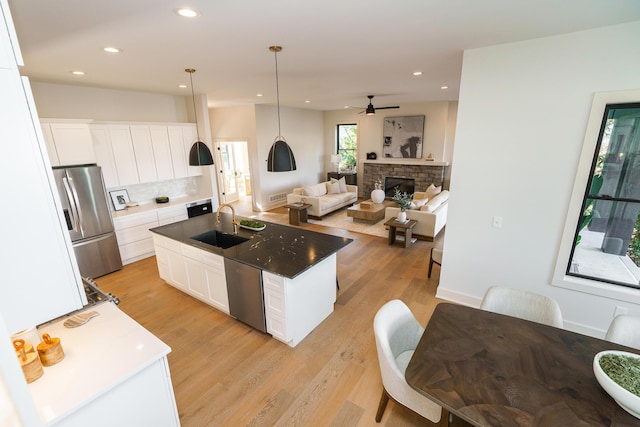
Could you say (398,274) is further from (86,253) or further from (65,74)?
(65,74)

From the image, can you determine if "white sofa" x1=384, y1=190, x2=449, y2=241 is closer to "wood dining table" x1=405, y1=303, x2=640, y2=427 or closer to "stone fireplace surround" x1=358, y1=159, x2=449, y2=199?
"stone fireplace surround" x1=358, y1=159, x2=449, y2=199

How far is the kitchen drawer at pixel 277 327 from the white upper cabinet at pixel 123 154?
3.90 meters

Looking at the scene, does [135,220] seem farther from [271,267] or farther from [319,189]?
[319,189]

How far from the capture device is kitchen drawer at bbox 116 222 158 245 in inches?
188

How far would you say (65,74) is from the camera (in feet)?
12.4

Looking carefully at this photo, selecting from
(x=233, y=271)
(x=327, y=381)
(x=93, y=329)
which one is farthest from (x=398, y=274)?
(x=93, y=329)

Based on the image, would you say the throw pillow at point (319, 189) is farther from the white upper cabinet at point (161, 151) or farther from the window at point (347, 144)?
the white upper cabinet at point (161, 151)

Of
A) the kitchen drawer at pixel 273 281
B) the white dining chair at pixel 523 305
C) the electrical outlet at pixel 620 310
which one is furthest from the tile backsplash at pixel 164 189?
the electrical outlet at pixel 620 310

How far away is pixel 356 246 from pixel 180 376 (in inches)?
147

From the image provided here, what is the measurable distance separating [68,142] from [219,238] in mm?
2718

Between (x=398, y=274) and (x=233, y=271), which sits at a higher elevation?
(x=233, y=271)

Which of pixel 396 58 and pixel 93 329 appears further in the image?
pixel 396 58

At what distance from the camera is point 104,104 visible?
191 inches

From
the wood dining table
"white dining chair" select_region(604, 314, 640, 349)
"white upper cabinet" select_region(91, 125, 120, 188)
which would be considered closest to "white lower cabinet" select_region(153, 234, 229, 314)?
"white upper cabinet" select_region(91, 125, 120, 188)
